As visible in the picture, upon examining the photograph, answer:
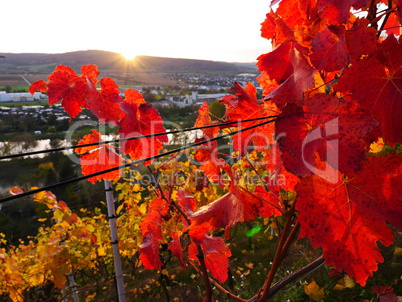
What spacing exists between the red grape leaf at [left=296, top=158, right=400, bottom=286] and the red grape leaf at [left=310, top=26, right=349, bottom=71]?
24 centimetres

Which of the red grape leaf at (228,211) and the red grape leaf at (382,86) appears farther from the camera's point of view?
the red grape leaf at (228,211)

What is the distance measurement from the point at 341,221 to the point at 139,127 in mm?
929

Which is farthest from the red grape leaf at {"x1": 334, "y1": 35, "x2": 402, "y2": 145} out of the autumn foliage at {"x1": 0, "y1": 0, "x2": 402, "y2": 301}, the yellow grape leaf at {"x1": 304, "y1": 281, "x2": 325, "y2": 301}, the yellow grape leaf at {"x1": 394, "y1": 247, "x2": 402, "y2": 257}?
the yellow grape leaf at {"x1": 394, "y1": 247, "x2": 402, "y2": 257}

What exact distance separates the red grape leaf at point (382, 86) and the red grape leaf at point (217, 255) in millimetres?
891

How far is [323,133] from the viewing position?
2.16 ft

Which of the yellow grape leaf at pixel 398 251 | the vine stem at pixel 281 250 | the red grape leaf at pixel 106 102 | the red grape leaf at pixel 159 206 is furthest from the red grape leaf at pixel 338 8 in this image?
the yellow grape leaf at pixel 398 251

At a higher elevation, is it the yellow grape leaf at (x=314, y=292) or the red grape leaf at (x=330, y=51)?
the red grape leaf at (x=330, y=51)

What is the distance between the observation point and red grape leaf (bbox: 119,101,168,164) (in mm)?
1282

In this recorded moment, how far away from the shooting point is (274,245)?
5824mm

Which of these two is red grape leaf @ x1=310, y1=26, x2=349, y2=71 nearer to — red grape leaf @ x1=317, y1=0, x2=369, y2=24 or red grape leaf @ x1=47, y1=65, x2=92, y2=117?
red grape leaf @ x1=317, y1=0, x2=369, y2=24

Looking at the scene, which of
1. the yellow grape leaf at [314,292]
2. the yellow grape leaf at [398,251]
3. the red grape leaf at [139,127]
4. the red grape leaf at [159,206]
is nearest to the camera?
the red grape leaf at [139,127]

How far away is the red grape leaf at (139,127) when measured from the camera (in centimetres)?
128

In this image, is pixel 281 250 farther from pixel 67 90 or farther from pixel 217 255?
pixel 67 90

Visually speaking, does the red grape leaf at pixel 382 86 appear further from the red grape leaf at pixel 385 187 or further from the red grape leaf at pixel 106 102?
the red grape leaf at pixel 106 102
